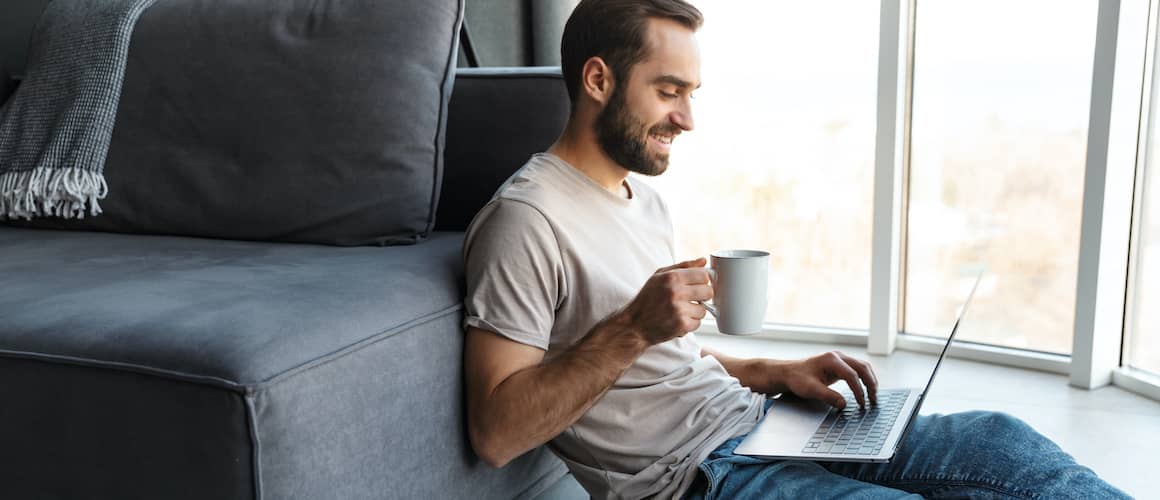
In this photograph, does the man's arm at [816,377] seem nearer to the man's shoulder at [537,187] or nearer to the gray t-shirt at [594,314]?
the gray t-shirt at [594,314]

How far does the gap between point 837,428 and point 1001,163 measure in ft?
4.89

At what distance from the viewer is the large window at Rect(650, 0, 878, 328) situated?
2600 millimetres

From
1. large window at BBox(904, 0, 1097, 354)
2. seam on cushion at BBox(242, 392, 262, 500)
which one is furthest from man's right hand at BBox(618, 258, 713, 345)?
large window at BBox(904, 0, 1097, 354)

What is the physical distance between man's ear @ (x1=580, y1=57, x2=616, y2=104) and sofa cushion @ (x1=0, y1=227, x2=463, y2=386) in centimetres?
31

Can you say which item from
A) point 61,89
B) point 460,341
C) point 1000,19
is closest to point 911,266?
point 1000,19

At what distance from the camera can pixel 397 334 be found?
1028mm

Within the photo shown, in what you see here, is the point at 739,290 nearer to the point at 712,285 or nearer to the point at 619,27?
the point at 712,285

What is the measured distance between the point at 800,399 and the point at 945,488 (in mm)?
256

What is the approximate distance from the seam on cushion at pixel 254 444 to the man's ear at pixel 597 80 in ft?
2.12

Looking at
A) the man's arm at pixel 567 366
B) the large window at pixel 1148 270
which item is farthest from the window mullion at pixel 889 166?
the man's arm at pixel 567 366

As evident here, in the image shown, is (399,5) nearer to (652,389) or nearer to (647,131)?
(647,131)

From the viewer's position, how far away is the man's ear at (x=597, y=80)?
4.17ft

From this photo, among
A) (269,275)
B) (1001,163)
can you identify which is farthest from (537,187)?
(1001,163)

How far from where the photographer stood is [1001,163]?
7.94 ft
